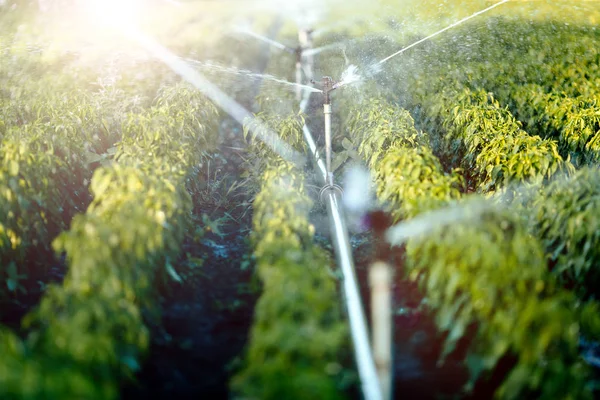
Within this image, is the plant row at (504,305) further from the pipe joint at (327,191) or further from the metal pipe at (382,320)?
the pipe joint at (327,191)

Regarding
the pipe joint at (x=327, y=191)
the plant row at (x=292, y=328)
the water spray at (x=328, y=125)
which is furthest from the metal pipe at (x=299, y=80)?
the plant row at (x=292, y=328)

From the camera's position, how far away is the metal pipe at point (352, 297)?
2971 mm

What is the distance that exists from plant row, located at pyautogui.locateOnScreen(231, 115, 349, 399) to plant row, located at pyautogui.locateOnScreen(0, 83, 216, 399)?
64 cm

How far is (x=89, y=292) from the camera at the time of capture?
2.59 m

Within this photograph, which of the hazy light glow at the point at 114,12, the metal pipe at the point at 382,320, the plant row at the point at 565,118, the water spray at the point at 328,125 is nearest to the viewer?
the metal pipe at the point at 382,320

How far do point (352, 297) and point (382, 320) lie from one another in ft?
0.96

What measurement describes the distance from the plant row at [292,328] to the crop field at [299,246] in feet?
0.04

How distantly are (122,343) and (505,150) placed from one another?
4.12 metres

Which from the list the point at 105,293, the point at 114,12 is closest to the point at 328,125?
the point at 105,293

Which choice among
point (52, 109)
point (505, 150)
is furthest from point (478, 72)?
point (52, 109)

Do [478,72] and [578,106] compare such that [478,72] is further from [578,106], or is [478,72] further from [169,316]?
[169,316]

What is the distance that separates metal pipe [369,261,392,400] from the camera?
3.16 metres

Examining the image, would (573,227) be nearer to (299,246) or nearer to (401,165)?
(401,165)

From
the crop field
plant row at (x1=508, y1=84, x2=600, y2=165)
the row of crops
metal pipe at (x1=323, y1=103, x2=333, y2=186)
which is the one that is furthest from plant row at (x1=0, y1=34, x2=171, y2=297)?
plant row at (x1=508, y1=84, x2=600, y2=165)
